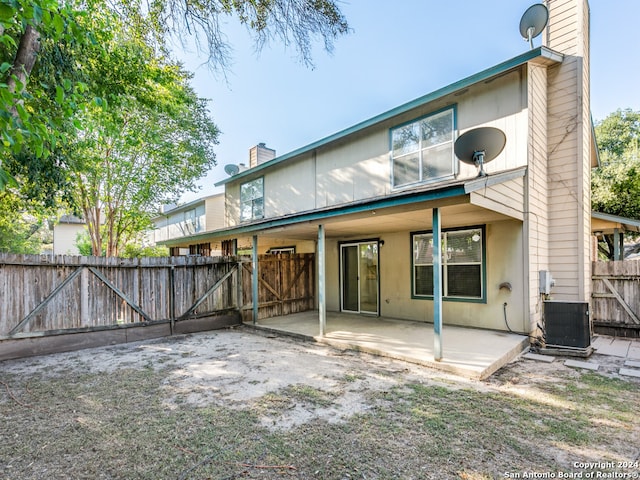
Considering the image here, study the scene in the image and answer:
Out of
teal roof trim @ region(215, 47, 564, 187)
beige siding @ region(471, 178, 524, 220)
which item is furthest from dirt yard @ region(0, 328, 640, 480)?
teal roof trim @ region(215, 47, 564, 187)

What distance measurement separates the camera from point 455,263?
23.5ft

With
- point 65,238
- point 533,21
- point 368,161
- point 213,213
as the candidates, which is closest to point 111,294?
point 368,161

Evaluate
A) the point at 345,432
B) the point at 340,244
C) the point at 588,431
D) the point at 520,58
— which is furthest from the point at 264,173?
the point at 588,431

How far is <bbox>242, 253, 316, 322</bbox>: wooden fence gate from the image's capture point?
29.1 ft

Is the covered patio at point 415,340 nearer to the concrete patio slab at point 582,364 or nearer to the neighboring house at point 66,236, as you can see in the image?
the concrete patio slab at point 582,364

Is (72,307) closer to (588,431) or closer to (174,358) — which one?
(174,358)

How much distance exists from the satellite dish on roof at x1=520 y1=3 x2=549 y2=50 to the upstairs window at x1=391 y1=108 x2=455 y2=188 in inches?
86.8

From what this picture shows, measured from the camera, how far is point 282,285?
9.56 meters

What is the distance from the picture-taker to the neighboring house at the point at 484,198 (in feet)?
19.6

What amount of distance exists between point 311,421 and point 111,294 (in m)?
5.52

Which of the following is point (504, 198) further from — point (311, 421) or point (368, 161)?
point (311, 421)

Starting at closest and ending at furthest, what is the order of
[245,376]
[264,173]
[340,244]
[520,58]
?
[245,376] < [520,58] < [340,244] < [264,173]

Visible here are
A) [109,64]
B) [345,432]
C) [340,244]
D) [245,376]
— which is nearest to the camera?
[345,432]

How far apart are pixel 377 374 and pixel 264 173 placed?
891 cm
